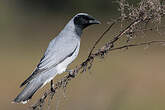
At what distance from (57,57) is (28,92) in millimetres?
535

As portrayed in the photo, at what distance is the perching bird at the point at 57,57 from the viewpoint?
18.7 feet

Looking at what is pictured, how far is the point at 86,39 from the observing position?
16.7 meters

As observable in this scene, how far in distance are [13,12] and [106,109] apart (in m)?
11.5

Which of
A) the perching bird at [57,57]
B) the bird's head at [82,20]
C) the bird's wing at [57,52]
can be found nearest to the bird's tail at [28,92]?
the perching bird at [57,57]

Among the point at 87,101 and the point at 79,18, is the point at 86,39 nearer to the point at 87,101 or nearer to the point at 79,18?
the point at 87,101

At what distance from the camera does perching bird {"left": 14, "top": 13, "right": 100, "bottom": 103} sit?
5.69 meters

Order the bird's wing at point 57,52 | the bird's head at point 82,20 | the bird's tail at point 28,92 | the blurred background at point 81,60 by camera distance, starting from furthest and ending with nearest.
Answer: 1. the blurred background at point 81,60
2. the bird's head at point 82,20
3. the bird's wing at point 57,52
4. the bird's tail at point 28,92

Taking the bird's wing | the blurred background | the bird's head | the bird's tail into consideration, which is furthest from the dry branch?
the bird's head

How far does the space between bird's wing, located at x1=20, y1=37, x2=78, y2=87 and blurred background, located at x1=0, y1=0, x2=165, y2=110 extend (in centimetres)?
35

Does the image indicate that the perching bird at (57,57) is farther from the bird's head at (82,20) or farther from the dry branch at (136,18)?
the dry branch at (136,18)

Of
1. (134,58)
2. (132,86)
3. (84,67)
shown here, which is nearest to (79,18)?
(84,67)

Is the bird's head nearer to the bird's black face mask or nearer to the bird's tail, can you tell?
the bird's black face mask

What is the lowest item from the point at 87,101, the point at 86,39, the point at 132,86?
the point at 86,39

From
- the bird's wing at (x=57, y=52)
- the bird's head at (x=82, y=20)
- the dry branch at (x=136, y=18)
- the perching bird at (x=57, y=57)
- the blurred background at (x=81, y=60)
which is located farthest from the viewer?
the blurred background at (x=81, y=60)
